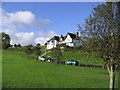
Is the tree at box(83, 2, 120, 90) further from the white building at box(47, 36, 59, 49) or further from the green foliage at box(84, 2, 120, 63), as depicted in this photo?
the white building at box(47, 36, 59, 49)

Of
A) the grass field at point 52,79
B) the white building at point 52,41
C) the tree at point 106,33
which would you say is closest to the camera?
the tree at point 106,33

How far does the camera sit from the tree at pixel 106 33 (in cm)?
2139

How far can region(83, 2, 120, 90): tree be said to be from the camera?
21.4m

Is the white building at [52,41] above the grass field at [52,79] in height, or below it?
above

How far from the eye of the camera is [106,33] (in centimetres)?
2194

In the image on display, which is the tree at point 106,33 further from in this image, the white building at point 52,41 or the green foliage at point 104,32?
the white building at point 52,41

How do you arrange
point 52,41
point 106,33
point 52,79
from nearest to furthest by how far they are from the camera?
point 106,33 < point 52,79 < point 52,41

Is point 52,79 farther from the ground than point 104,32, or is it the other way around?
point 104,32

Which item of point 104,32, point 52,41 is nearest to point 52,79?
point 104,32

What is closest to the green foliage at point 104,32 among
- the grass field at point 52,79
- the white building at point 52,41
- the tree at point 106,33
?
the tree at point 106,33

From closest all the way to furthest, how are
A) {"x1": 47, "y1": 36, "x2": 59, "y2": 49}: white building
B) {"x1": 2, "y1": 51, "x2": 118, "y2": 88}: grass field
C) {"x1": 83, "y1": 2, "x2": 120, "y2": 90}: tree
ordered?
{"x1": 83, "y1": 2, "x2": 120, "y2": 90}: tree < {"x1": 2, "y1": 51, "x2": 118, "y2": 88}: grass field < {"x1": 47, "y1": 36, "x2": 59, "y2": 49}: white building

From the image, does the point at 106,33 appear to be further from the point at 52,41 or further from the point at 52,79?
the point at 52,41

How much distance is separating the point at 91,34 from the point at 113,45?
7.20ft

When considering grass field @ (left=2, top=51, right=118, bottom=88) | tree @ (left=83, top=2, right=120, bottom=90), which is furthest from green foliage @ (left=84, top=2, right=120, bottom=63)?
grass field @ (left=2, top=51, right=118, bottom=88)
